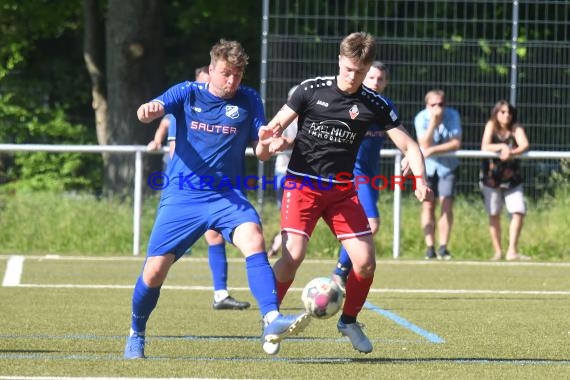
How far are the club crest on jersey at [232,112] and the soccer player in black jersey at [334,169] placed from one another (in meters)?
0.24

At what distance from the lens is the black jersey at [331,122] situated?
7973 mm

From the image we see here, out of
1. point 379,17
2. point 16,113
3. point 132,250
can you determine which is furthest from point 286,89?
point 16,113

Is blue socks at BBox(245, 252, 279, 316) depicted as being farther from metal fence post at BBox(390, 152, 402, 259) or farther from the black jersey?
metal fence post at BBox(390, 152, 402, 259)

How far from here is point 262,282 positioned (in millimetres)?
7344

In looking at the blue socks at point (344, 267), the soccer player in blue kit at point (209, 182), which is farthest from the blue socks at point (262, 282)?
the blue socks at point (344, 267)

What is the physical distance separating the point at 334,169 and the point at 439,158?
771cm

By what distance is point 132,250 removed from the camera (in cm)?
1616

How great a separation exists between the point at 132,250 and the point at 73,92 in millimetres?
11656

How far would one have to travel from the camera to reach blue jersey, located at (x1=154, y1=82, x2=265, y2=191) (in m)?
7.74

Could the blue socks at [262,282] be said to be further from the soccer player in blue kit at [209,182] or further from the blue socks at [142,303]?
the blue socks at [142,303]

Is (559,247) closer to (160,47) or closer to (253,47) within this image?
(160,47)

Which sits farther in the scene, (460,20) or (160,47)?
(160,47)

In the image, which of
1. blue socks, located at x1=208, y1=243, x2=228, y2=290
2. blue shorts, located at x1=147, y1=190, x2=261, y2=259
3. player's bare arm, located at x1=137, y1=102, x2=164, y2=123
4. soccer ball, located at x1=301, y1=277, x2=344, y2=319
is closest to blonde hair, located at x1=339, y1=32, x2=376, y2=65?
blue shorts, located at x1=147, y1=190, x2=261, y2=259

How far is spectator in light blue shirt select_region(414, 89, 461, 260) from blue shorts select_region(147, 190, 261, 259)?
7595 millimetres
